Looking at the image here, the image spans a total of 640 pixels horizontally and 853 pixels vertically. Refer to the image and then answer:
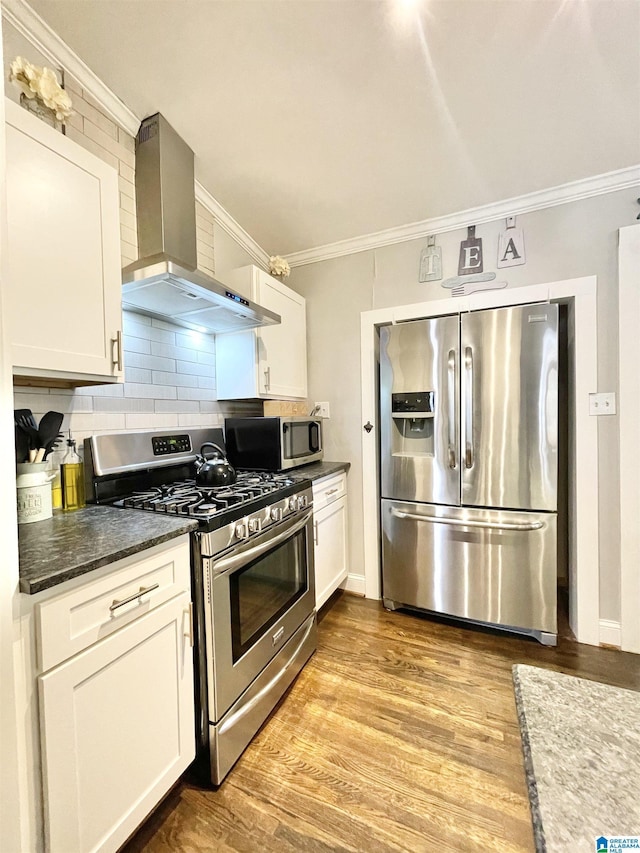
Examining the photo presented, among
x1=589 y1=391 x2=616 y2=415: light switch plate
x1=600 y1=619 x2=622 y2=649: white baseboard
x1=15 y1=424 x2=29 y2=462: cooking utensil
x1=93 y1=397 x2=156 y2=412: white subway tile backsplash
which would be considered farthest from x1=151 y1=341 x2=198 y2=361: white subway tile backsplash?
x1=600 y1=619 x2=622 y2=649: white baseboard

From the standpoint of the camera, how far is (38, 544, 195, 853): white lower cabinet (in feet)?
2.71

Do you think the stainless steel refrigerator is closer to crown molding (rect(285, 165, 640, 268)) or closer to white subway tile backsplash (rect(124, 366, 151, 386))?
crown molding (rect(285, 165, 640, 268))

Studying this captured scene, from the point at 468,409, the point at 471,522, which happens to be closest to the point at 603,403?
the point at 468,409

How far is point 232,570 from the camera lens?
1.28 m

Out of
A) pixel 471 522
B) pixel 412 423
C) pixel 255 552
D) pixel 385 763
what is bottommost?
pixel 385 763

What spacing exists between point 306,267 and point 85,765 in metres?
2.86

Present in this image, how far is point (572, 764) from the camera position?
40cm

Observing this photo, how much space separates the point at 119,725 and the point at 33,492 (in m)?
0.77

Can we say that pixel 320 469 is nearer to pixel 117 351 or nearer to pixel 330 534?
pixel 330 534

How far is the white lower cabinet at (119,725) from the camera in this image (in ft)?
2.71

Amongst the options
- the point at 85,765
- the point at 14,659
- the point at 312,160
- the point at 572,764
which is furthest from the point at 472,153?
the point at 85,765

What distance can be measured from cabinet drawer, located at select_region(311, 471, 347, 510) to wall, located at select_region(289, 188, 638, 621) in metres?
0.12

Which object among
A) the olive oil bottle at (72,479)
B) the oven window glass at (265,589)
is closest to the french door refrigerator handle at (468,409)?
the oven window glass at (265,589)

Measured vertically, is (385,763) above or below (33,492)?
below
